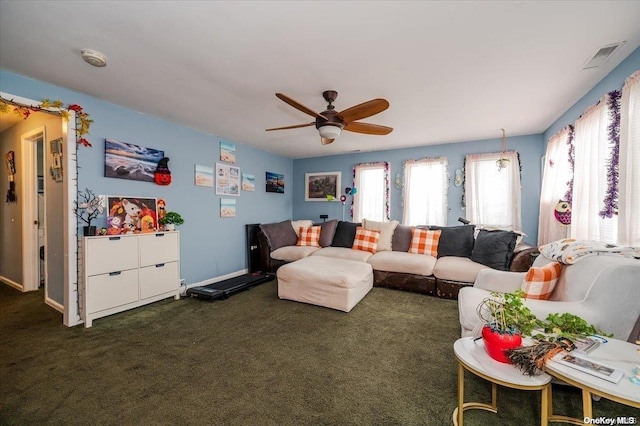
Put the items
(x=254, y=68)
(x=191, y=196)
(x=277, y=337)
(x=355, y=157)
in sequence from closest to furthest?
1. (x=254, y=68)
2. (x=277, y=337)
3. (x=191, y=196)
4. (x=355, y=157)

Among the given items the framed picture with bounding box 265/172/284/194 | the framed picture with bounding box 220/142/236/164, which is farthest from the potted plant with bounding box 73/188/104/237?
the framed picture with bounding box 265/172/284/194

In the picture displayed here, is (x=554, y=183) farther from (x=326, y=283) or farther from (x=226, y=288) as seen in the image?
(x=226, y=288)

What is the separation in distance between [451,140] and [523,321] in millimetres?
3803

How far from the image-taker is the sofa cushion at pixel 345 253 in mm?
4164

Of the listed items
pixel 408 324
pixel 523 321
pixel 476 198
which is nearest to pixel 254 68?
pixel 523 321

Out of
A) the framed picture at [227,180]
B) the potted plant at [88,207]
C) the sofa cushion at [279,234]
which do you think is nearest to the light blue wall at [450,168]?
the sofa cushion at [279,234]

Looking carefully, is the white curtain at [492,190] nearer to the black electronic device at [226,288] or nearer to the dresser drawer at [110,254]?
the black electronic device at [226,288]

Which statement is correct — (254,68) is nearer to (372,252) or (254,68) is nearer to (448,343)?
(448,343)

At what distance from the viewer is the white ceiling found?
1541 millimetres

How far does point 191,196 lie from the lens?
151 inches

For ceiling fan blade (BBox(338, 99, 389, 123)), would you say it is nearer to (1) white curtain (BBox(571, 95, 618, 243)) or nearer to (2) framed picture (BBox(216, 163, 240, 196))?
(1) white curtain (BBox(571, 95, 618, 243))

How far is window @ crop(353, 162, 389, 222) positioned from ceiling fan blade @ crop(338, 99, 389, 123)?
2884mm

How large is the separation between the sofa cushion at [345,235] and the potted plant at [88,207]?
3.49 metres

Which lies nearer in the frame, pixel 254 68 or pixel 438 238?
pixel 254 68
